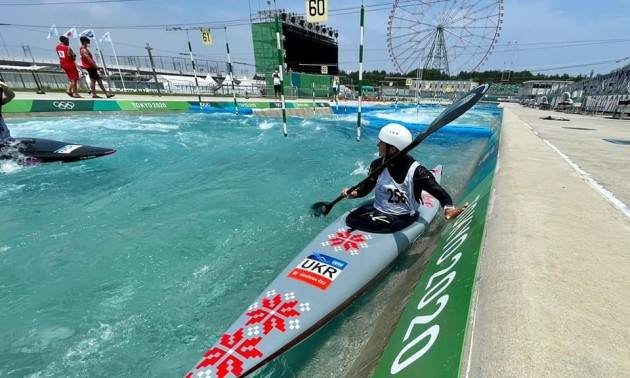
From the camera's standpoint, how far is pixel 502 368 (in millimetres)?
987

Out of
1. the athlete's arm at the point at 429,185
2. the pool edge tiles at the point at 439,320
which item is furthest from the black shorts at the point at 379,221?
the pool edge tiles at the point at 439,320

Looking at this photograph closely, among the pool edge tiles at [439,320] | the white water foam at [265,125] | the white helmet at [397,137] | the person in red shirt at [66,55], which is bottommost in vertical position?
the white water foam at [265,125]

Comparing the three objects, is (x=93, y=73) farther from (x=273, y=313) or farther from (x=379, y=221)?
(x=273, y=313)

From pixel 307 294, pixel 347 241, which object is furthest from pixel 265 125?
pixel 307 294

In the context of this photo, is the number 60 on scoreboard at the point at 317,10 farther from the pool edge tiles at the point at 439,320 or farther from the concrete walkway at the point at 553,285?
the pool edge tiles at the point at 439,320

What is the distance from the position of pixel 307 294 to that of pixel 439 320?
105 centimetres

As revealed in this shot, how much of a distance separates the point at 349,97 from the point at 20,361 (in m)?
32.4

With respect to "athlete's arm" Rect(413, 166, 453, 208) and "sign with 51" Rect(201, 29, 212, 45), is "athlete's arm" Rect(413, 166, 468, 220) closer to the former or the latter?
"athlete's arm" Rect(413, 166, 453, 208)

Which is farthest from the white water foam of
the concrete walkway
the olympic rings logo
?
the concrete walkway

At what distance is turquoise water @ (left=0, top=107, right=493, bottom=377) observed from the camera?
2.21 metres

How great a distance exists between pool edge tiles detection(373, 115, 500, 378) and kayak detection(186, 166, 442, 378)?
0.58 metres

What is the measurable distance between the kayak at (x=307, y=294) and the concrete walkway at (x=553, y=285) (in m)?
1.01

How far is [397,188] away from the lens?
3020mm

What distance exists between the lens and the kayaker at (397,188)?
2.87 meters
